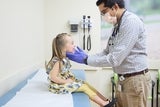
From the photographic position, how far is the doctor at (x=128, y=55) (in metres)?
1.83

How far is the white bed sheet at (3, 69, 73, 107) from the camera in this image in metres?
1.76

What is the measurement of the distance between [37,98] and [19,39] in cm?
78

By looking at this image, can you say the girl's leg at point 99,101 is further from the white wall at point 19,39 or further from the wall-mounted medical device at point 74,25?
the wall-mounted medical device at point 74,25

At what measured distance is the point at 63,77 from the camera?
2199mm

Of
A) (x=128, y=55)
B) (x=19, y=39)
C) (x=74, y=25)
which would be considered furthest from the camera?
(x=74, y=25)

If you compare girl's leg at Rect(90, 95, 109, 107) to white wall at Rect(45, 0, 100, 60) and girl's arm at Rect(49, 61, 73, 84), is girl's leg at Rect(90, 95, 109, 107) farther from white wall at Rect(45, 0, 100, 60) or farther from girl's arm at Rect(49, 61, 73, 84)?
white wall at Rect(45, 0, 100, 60)

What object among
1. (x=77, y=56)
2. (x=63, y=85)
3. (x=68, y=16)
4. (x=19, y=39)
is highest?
(x=68, y=16)

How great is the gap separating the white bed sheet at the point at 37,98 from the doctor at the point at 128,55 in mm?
388

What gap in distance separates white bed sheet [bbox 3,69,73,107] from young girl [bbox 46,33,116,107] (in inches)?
3.4

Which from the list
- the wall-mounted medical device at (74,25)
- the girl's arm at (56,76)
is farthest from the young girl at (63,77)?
the wall-mounted medical device at (74,25)

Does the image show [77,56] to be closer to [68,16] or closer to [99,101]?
[99,101]

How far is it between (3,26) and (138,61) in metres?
1.10

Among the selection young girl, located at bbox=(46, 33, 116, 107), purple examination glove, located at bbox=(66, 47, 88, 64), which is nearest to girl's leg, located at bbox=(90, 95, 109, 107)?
young girl, located at bbox=(46, 33, 116, 107)

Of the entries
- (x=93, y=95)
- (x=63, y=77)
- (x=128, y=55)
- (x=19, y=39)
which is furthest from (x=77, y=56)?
(x=19, y=39)
